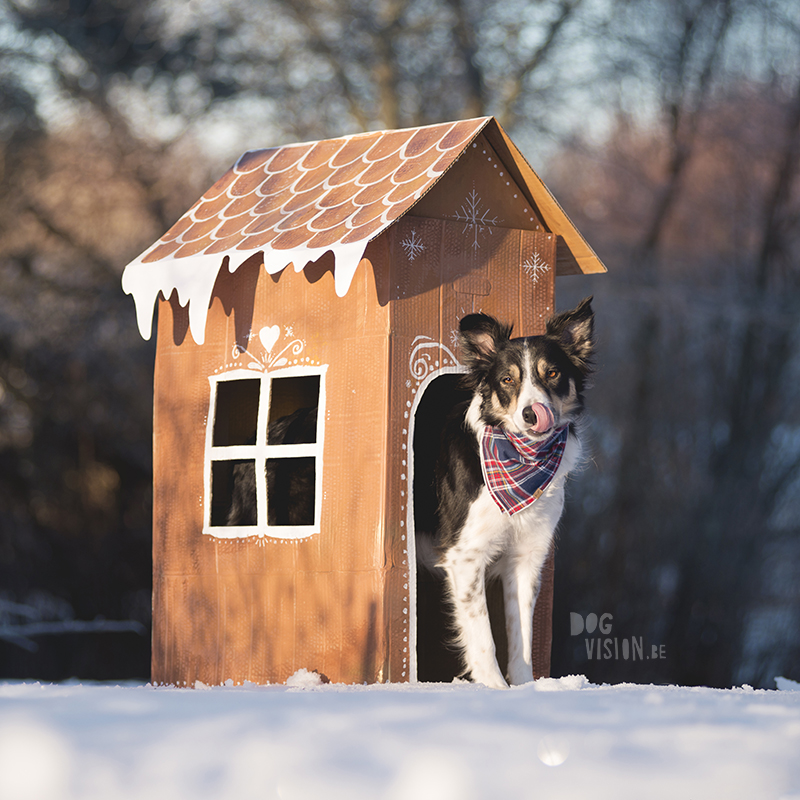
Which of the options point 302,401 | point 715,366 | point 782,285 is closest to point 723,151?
point 782,285

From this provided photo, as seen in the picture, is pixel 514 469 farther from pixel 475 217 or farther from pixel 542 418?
pixel 475 217

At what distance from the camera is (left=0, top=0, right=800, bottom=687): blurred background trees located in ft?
35.0

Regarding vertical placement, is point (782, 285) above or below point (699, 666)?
above

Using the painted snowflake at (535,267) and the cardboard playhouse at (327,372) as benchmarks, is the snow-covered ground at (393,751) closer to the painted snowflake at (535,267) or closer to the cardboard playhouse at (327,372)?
the cardboard playhouse at (327,372)

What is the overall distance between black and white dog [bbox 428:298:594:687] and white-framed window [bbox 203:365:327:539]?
61 centimetres

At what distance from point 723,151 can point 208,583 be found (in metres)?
7.86

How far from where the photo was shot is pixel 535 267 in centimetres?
527

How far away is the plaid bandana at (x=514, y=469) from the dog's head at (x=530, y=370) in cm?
7

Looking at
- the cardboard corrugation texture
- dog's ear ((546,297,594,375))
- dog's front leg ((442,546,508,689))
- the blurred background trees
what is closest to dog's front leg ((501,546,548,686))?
dog's front leg ((442,546,508,689))

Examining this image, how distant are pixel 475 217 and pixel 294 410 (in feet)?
5.38

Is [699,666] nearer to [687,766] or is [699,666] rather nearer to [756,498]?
[756,498]

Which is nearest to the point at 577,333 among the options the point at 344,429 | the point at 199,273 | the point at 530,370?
the point at 530,370

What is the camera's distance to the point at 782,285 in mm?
10883

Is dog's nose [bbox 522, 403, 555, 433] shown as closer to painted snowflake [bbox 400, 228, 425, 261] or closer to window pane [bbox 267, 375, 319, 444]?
painted snowflake [bbox 400, 228, 425, 261]
